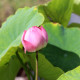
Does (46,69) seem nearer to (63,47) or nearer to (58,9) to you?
(63,47)

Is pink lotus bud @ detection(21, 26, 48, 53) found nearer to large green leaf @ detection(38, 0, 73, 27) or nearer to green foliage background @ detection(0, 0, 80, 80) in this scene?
green foliage background @ detection(0, 0, 80, 80)

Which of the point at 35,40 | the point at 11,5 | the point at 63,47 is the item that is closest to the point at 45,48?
the point at 63,47

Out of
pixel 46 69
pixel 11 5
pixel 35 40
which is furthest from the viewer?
pixel 11 5

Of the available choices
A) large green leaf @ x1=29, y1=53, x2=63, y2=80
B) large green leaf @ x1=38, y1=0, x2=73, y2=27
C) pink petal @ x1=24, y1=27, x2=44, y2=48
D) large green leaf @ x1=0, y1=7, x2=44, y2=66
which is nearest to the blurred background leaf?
large green leaf @ x1=38, y1=0, x2=73, y2=27

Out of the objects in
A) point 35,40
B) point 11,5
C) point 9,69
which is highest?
point 35,40

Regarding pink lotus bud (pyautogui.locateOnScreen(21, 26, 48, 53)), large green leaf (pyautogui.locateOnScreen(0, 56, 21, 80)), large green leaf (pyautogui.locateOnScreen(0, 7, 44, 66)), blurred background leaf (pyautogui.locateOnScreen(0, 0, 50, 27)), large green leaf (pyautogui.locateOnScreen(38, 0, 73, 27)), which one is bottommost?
blurred background leaf (pyautogui.locateOnScreen(0, 0, 50, 27))

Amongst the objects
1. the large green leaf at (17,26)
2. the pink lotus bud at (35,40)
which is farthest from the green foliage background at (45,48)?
the pink lotus bud at (35,40)

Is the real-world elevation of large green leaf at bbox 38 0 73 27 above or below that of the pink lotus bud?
below
